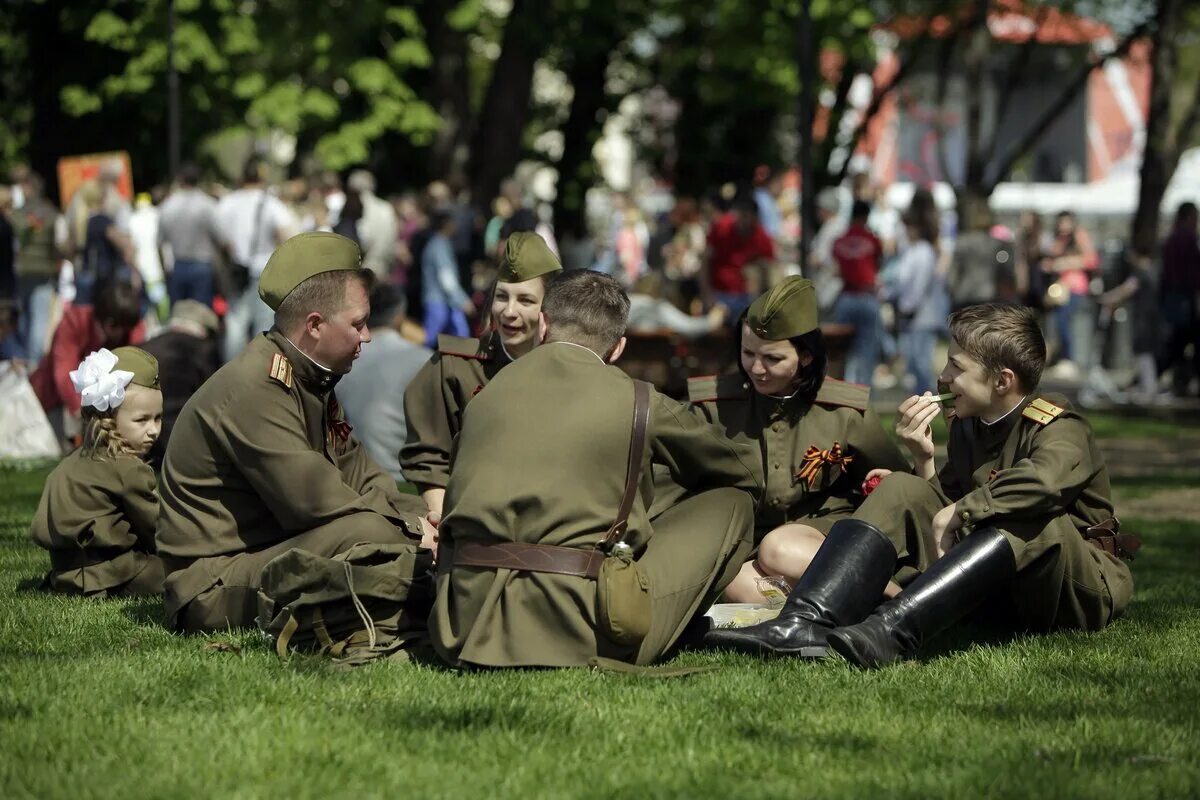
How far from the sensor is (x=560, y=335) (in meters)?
5.98

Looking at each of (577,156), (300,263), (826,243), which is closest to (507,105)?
(826,243)

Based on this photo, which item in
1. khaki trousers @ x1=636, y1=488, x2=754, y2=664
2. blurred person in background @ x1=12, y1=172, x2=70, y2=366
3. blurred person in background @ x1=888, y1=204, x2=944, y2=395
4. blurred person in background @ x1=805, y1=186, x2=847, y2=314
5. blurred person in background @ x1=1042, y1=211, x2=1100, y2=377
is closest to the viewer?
khaki trousers @ x1=636, y1=488, x2=754, y2=664

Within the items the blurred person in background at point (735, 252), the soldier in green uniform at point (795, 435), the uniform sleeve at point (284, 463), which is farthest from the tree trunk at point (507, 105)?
the uniform sleeve at point (284, 463)

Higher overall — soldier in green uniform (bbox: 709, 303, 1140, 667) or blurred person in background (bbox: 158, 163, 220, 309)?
blurred person in background (bbox: 158, 163, 220, 309)

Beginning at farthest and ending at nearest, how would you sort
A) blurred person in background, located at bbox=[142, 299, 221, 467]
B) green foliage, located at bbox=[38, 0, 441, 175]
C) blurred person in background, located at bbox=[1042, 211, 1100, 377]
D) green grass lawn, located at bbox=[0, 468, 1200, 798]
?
green foliage, located at bbox=[38, 0, 441, 175]
blurred person in background, located at bbox=[1042, 211, 1100, 377]
blurred person in background, located at bbox=[142, 299, 221, 467]
green grass lawn, located at bbox=[0, 468, 1200, 798]

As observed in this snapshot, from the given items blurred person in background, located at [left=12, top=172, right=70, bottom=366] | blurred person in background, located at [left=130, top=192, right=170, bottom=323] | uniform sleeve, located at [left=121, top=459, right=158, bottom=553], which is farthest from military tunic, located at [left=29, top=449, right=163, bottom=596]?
blurred person in background, located at [left=130, top=192, right=170, bottom=323]

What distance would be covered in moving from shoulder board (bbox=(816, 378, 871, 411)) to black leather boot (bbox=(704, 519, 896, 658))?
99 cm

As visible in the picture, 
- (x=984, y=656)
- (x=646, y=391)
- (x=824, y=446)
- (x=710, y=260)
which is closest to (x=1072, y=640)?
(x=984, y=656)

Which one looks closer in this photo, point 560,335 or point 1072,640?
point 560,335

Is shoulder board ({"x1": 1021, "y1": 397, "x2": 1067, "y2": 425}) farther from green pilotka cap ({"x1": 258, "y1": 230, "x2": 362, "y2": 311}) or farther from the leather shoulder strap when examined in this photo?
green pilotka cap ({"x1": 258, "y1": 230, "x2": 362, "y2": 311})

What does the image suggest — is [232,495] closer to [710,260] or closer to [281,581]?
[281,581]

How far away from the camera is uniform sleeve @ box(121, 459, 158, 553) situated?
7168 millimetres

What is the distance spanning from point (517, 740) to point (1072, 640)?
8.08ft

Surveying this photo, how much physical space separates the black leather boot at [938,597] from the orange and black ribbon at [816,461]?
1.11m
